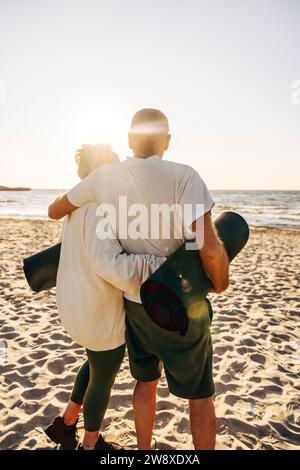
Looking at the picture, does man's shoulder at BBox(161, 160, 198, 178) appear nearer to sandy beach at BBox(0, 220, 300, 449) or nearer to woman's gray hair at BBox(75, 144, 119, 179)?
woman's gray hair at BBox(75, 144, 119, 179)

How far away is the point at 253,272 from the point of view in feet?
24.7

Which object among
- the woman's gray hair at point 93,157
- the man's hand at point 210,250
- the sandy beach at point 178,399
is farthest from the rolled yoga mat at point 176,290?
the sandy beach at point 178,399

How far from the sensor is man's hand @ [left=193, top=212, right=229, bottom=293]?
1.47 metres

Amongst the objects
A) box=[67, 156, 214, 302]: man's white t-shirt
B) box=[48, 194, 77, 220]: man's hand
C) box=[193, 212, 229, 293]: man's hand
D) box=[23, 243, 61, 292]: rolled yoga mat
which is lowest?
box=[23, 243, 61, 292]: rolled yoga mat

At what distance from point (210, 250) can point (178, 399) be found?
6.55ft

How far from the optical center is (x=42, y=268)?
1.91 metres

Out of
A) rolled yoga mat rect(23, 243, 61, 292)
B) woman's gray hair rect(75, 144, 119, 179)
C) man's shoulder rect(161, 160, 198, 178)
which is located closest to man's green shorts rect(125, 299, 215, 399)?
rolled yoga mat rect(23, 243, 61, 292)

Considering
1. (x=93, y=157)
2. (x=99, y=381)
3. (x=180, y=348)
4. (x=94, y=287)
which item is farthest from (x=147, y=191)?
(x=99, y=381)

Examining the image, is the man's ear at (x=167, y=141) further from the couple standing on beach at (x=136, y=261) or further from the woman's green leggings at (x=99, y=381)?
the woman's green leggings at (x=99, y=381)

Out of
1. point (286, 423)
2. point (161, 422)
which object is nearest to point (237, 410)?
point (286, 423)

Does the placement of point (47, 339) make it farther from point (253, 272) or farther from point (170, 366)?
point (253, 272)

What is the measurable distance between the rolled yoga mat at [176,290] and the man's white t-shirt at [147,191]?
0.52 feet

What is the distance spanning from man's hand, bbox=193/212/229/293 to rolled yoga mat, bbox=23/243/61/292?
90 cm

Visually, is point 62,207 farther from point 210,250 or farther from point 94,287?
point 210,250
